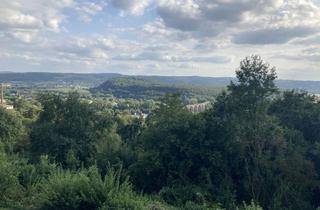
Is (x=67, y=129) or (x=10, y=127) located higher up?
(x=67, y=129)

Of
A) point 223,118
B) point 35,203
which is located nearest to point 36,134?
point 223,118

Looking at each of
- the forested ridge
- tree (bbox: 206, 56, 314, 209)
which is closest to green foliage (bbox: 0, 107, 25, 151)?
the forested ridge

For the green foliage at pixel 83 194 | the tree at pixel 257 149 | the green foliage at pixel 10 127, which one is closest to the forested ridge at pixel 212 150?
the tree at pixel 257 149

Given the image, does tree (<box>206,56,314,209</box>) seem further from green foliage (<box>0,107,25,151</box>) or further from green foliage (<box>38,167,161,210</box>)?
green foliage (<box>0,107,25,151</box>)

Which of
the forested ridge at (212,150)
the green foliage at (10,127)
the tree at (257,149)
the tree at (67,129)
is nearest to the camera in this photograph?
the forested ridge at (212,150)

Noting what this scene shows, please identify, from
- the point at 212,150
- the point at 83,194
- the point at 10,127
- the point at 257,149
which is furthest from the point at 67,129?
the point at 83,194

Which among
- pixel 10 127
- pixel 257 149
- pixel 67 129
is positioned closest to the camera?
pixel 257 149

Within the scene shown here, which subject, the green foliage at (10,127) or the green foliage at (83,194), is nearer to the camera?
the green foliage at (83,194)

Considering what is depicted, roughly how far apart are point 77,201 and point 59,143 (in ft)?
78.2

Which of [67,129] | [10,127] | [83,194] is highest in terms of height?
[83,194]

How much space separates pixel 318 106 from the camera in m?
38.4

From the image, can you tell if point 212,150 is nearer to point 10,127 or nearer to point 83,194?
point 83,194

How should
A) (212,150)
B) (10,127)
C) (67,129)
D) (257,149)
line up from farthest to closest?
(10,127)
(67,129)
(257,149)
(212,150)

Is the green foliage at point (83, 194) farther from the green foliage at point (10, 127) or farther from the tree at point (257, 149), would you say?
the green foliage at point (10, 127)
